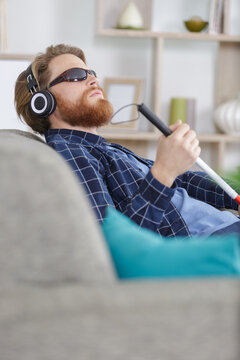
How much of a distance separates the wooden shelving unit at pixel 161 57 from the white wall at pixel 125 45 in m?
0.08

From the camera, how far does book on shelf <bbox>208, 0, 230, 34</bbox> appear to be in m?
4.29

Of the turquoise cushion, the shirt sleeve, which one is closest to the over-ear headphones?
the shirt sleeve

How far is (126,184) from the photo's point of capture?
1.97 meters

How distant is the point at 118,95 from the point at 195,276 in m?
3.46

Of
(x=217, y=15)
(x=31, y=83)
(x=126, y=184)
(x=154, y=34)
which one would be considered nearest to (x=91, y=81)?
(x=31, y=83)

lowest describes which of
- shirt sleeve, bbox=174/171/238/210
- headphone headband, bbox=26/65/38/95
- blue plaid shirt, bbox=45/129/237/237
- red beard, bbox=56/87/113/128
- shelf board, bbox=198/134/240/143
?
shelf board, bbox=198/134/240/143

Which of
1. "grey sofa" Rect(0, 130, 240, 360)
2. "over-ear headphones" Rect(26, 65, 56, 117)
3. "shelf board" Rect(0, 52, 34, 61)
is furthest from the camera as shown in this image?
"shelf board" Rect(0, 52, 34, 61)

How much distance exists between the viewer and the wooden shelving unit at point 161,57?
4.23 metres

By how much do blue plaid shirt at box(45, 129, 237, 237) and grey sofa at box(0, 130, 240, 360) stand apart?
0.69 m

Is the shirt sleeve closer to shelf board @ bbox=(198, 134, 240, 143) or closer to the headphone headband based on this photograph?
the headphone headband

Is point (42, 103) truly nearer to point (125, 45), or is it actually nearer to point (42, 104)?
point (42, 104)

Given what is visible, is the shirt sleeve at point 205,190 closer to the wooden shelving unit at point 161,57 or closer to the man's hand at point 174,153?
the man's hand at point 174,153

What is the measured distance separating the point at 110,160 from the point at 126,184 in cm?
12

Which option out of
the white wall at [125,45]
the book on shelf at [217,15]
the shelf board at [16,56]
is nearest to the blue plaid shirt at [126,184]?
the shelf board at [16,56]
